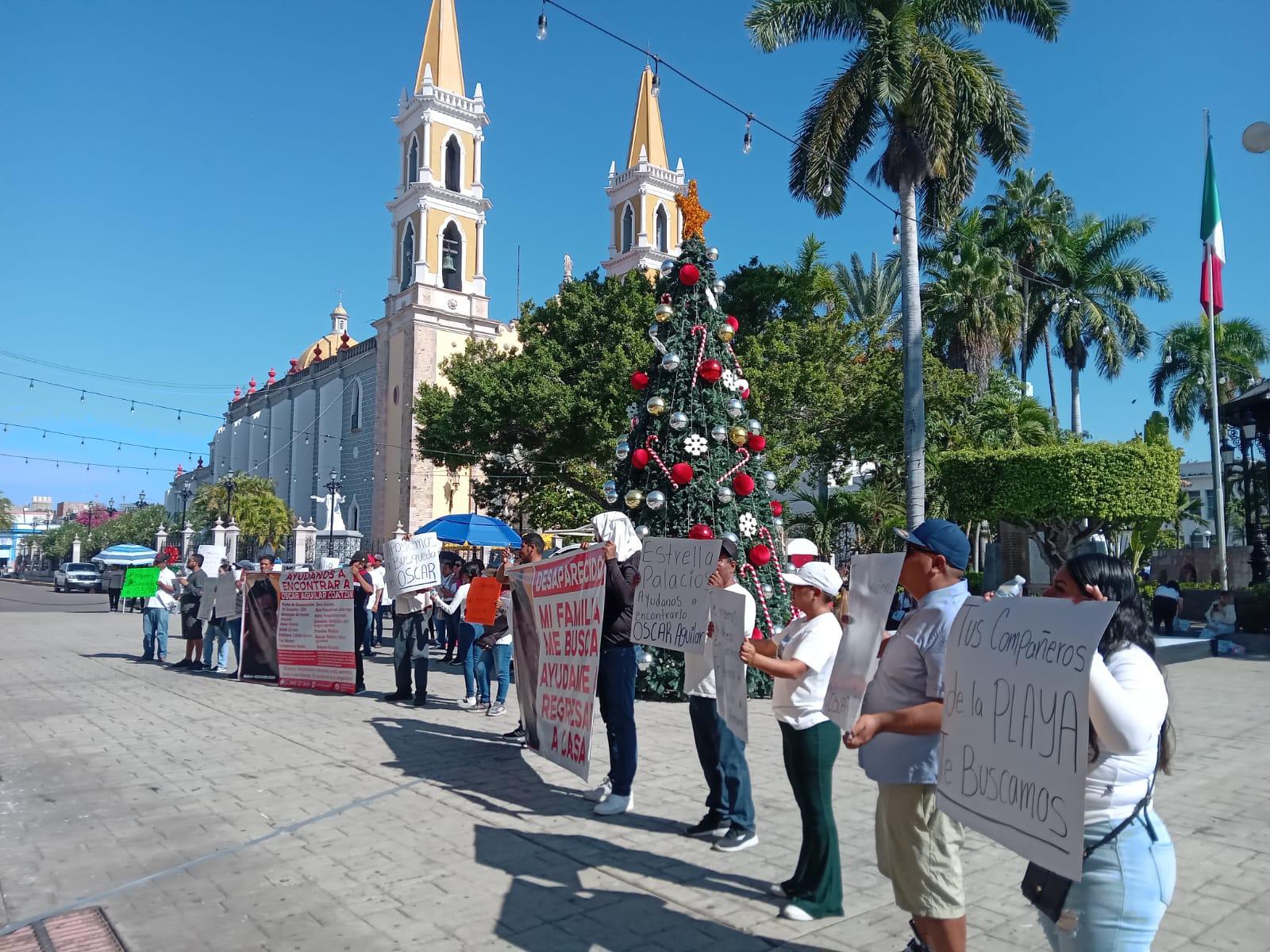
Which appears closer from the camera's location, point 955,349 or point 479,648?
point 479,648

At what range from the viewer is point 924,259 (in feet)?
104

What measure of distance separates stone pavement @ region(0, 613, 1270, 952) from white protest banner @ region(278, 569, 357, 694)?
6.37 ft

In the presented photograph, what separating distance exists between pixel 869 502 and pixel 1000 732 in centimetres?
2438

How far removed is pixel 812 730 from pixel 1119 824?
1903 millimetres

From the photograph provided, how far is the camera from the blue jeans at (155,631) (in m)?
14.9

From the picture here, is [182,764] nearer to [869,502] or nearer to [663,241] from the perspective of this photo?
[869,502]

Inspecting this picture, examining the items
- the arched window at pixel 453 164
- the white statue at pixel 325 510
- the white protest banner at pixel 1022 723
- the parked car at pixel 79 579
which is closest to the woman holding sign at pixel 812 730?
the white protest banner at pixel 1022 723

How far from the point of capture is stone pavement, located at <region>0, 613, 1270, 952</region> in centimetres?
423

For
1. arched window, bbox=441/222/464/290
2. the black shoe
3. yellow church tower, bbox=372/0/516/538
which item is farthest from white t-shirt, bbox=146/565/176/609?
arched window, bbox=441/222/464/290

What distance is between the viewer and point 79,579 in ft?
159

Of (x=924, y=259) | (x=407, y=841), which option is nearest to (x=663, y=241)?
(x=924, y=259)

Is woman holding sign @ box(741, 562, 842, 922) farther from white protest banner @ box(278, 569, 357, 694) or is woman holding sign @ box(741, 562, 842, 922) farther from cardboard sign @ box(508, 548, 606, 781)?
white protest banner @ box(278, 569, 357, 694)

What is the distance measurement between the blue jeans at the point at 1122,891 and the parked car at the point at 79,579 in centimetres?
5491

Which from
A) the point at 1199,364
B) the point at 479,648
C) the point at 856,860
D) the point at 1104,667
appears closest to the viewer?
the point at 1104,667
